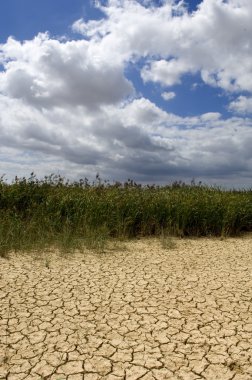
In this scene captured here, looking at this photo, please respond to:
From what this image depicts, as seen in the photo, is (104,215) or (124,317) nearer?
(124,317)

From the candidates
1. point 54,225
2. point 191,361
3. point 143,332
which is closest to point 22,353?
point 143,332

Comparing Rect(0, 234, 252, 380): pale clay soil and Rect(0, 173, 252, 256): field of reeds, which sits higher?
Rect(0, 173, 252, 256): field of reeds

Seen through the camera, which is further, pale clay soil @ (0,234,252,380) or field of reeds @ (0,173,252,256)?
field of reeds @ (0,173,252,256)

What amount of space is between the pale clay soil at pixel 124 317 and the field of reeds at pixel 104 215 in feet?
4.03

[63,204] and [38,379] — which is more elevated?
[63,204]

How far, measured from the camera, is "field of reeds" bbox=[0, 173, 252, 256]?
299 inches

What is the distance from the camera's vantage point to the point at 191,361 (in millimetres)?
3264

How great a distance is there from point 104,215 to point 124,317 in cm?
430

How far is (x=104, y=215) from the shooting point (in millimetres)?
8266

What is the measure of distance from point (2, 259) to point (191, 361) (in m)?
3.81

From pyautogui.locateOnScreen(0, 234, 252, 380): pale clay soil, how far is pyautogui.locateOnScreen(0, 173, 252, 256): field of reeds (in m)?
1.23

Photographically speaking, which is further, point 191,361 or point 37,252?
point 37,252

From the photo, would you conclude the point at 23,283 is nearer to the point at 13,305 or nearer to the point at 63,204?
the point at 13,305

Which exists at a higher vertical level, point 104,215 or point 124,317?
point 104,215
